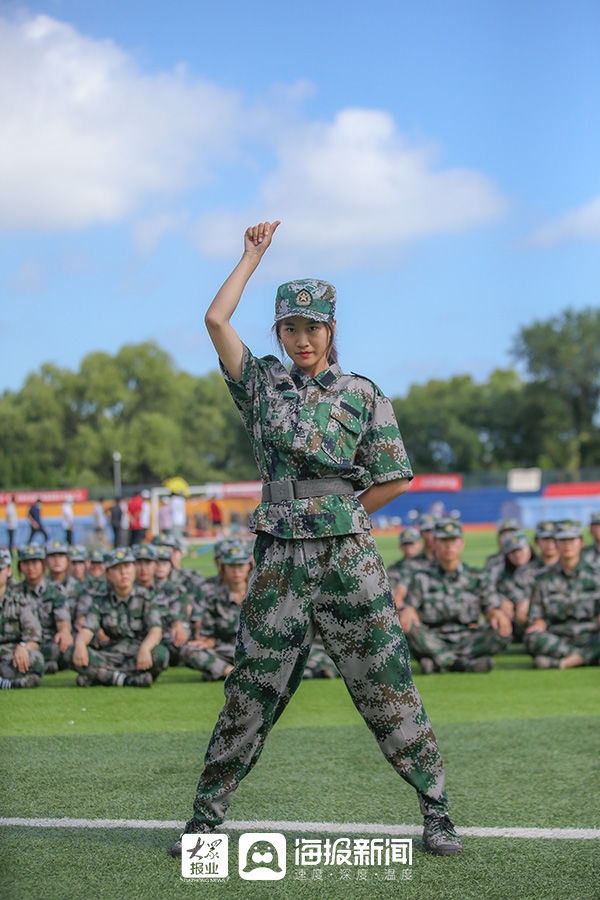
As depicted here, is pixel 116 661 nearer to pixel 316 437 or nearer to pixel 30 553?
pixel 30 553

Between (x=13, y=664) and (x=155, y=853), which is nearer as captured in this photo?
(x=155, y=853)

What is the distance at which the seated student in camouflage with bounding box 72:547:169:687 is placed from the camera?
891cm

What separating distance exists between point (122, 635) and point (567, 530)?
429 centimetres

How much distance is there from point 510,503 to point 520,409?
31376 millimetres

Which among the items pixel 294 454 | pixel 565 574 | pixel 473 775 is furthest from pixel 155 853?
pixel 565 574

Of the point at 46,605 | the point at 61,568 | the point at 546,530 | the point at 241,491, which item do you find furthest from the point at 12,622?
the point at 241,491

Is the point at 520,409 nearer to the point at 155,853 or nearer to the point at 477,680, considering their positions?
the point at 477,680

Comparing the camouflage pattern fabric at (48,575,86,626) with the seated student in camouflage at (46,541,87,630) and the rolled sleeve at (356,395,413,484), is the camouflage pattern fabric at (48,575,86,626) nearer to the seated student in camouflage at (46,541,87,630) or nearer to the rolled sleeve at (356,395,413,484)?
the seated student in camouflage at (46,541,87,630)

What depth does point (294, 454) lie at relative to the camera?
3.79 m

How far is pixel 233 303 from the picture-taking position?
3.84 meters

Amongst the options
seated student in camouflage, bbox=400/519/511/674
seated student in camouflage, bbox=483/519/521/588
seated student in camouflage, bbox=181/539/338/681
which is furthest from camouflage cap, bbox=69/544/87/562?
seated student in camouflage, bbox=483/519/521/588

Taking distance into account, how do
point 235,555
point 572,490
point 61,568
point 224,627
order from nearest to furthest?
point 235,555
point 224,627
point 61,568
point 572,490

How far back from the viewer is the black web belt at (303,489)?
3.82 metres

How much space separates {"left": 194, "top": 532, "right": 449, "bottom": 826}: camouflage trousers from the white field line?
18.8 inches
